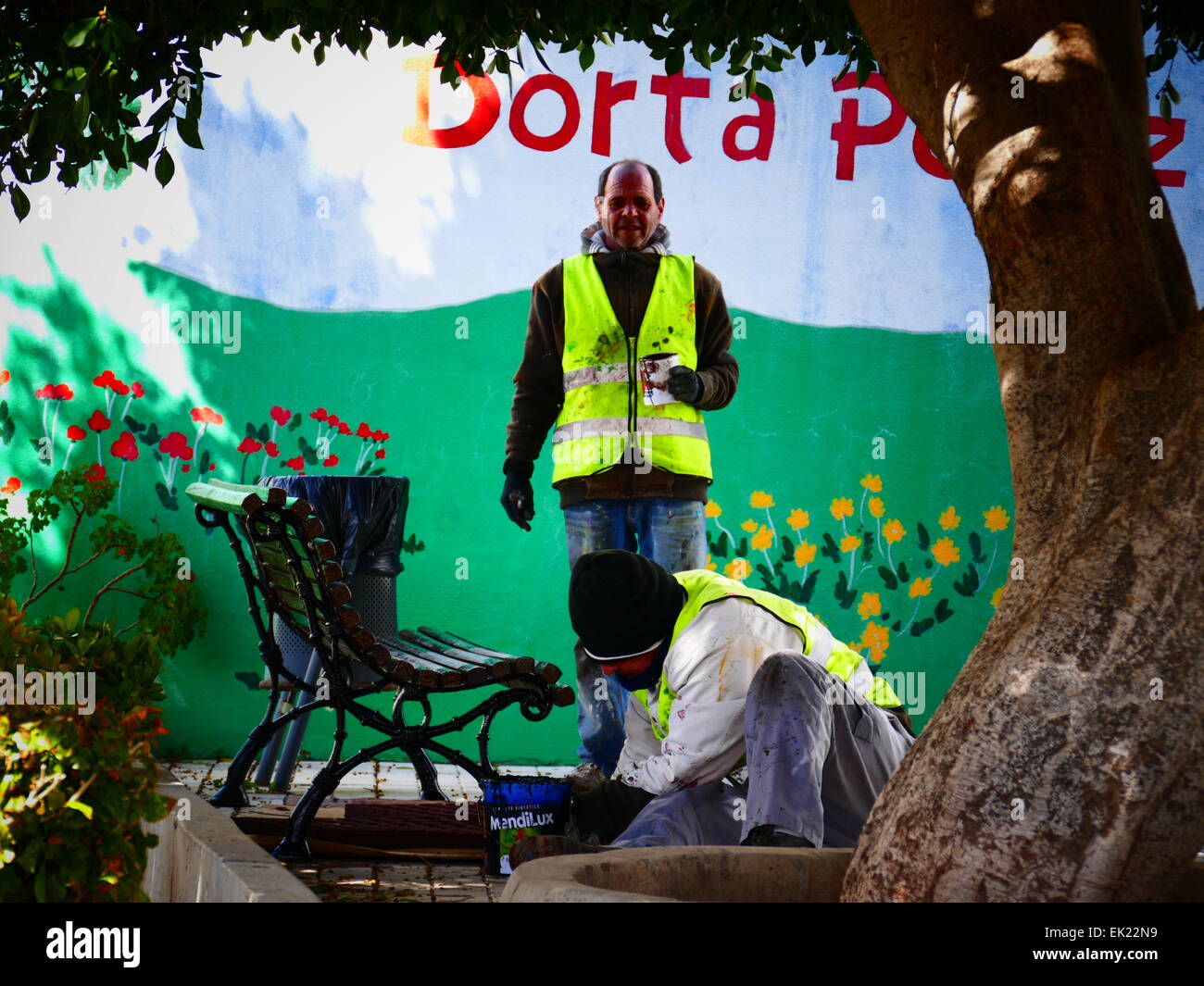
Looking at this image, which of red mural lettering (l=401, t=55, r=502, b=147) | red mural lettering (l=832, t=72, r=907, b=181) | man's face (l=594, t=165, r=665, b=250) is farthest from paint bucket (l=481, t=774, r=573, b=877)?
red mural lettering (l=832, t=72, r=907, b=181)

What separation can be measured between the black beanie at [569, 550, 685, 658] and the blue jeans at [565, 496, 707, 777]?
164 centimetres

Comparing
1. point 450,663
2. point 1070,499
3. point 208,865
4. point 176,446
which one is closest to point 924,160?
point 176,446

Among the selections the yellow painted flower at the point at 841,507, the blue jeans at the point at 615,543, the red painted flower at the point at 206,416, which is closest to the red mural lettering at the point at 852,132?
the yellow painted flower at the point at 841,507

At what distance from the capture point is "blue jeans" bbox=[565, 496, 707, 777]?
533 centimetres

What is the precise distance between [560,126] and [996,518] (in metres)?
3.02

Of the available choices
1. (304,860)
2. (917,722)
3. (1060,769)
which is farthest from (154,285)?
(1060,769)

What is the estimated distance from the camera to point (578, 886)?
1962 mm

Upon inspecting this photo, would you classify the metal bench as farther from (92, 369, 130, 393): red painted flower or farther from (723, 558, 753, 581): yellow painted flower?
(723, 558, 753, 581): yellow painted flower

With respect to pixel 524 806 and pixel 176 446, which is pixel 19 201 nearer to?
pixel 524 806

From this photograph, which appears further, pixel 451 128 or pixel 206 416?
pixel 451 128

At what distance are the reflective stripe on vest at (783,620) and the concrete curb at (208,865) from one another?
115cm

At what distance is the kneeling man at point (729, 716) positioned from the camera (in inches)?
120

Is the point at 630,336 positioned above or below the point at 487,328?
below

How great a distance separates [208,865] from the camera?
273 cm
